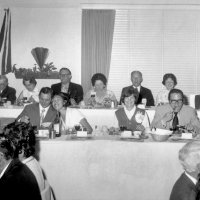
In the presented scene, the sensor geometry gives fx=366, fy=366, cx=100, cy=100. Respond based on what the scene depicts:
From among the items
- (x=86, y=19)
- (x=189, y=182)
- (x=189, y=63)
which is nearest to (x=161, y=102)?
(x=189, y=63)

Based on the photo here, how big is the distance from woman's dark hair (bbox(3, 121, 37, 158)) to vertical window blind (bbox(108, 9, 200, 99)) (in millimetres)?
5421

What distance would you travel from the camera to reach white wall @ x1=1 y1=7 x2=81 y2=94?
24.5ft

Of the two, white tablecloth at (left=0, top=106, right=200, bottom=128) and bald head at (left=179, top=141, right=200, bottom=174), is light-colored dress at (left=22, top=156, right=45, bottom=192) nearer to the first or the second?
bald head at (left=179, top=141, right=200, bottom=174)

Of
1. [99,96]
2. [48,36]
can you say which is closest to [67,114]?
[99,96]

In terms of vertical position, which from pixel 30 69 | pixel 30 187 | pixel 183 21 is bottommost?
pixel 30 187

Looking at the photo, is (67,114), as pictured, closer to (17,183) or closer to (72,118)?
(72,118)

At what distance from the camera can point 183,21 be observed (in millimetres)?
7438

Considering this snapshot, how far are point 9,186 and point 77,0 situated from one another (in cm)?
577

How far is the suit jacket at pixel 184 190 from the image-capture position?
1767 mm

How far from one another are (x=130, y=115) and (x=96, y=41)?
338 cm

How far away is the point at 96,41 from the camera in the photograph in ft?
24.4

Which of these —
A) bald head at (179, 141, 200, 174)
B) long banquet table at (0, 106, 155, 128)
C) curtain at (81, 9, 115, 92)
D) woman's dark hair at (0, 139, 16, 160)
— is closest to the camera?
bald head at (179, 141, 200, 174)

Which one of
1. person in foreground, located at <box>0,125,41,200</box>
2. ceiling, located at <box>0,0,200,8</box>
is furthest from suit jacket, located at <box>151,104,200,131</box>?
ceiling, located at <box>0,0,200,8</box>

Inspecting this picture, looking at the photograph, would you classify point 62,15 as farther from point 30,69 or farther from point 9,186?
point 9,186
